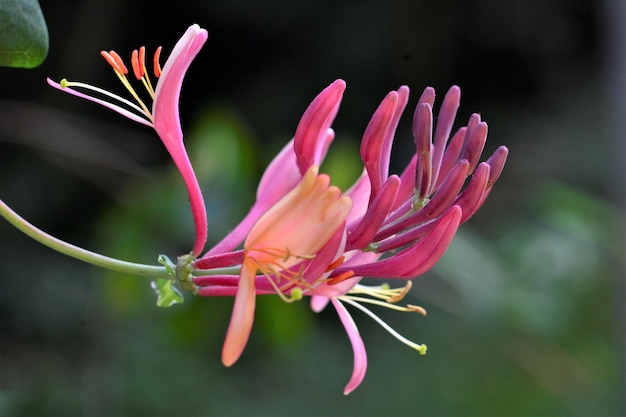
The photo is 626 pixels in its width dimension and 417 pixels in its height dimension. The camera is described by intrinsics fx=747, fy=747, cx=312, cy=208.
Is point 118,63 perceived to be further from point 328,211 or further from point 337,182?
point 337,182

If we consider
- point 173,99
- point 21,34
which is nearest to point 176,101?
point 173,99

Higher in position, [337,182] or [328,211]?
[328,211]

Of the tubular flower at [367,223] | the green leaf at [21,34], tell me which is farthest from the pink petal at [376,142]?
the green leaf at [21,34]

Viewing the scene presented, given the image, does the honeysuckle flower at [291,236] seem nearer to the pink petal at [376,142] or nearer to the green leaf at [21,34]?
the pink petal at [376,142]

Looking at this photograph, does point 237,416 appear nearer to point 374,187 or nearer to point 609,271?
point 609,271

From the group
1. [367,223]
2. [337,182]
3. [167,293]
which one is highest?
[367,223]

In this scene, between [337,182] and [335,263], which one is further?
[337,182]
